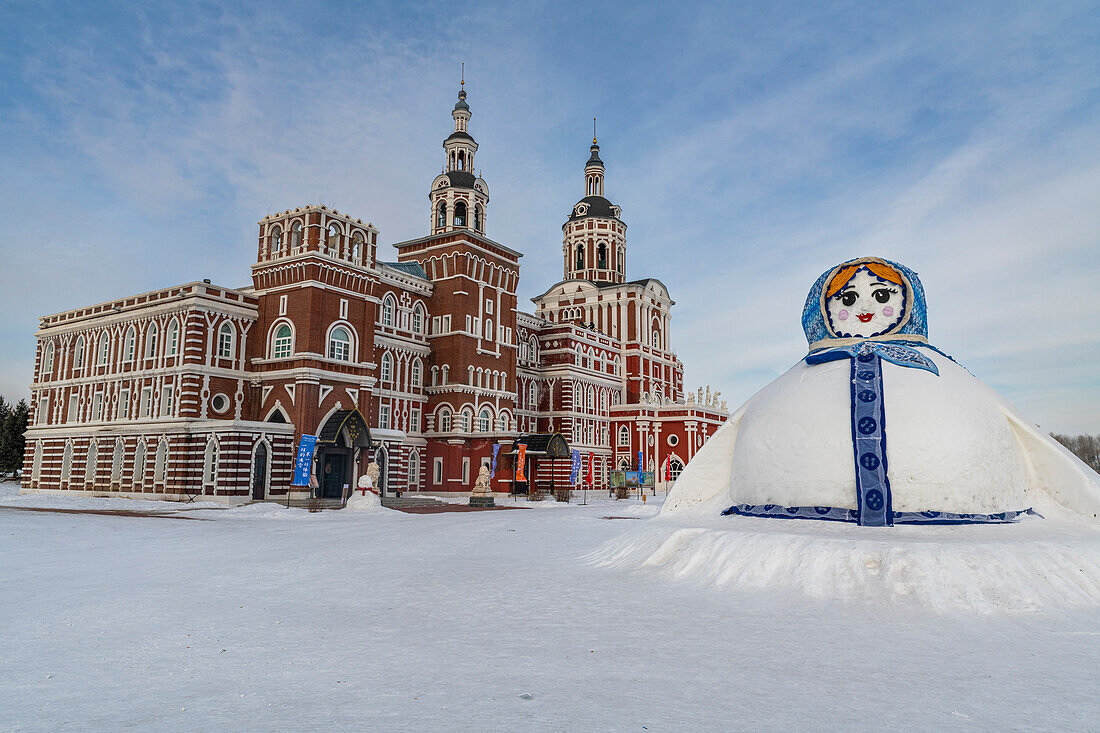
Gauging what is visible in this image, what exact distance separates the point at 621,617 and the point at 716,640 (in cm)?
132

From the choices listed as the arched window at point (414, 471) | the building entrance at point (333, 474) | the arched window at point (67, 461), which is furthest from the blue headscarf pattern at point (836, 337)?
the arched window at point (67, 461)

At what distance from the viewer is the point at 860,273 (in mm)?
12117

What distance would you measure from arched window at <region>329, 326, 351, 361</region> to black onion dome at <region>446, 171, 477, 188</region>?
16.2 metres

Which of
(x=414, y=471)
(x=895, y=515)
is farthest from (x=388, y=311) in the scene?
(x=895, y=515)

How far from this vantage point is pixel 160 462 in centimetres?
3105

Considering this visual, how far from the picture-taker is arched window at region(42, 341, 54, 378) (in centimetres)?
3938

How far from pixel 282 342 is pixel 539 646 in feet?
95.0

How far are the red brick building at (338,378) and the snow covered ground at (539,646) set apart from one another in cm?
1901

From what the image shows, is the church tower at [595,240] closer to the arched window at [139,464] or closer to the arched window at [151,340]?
the arched window at [151,340]

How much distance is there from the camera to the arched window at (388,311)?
39.7 metres

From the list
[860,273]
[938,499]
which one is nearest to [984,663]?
[938,499]

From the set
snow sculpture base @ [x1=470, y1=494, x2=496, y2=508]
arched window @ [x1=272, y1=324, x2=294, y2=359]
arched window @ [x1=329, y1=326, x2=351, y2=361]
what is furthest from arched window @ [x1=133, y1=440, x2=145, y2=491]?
snow sculpture base @ [x1=470, y1=494, x2=496, y2=508]

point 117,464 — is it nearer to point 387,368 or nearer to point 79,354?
point 79,354

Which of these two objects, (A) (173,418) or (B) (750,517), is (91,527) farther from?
(B) (750,517)
